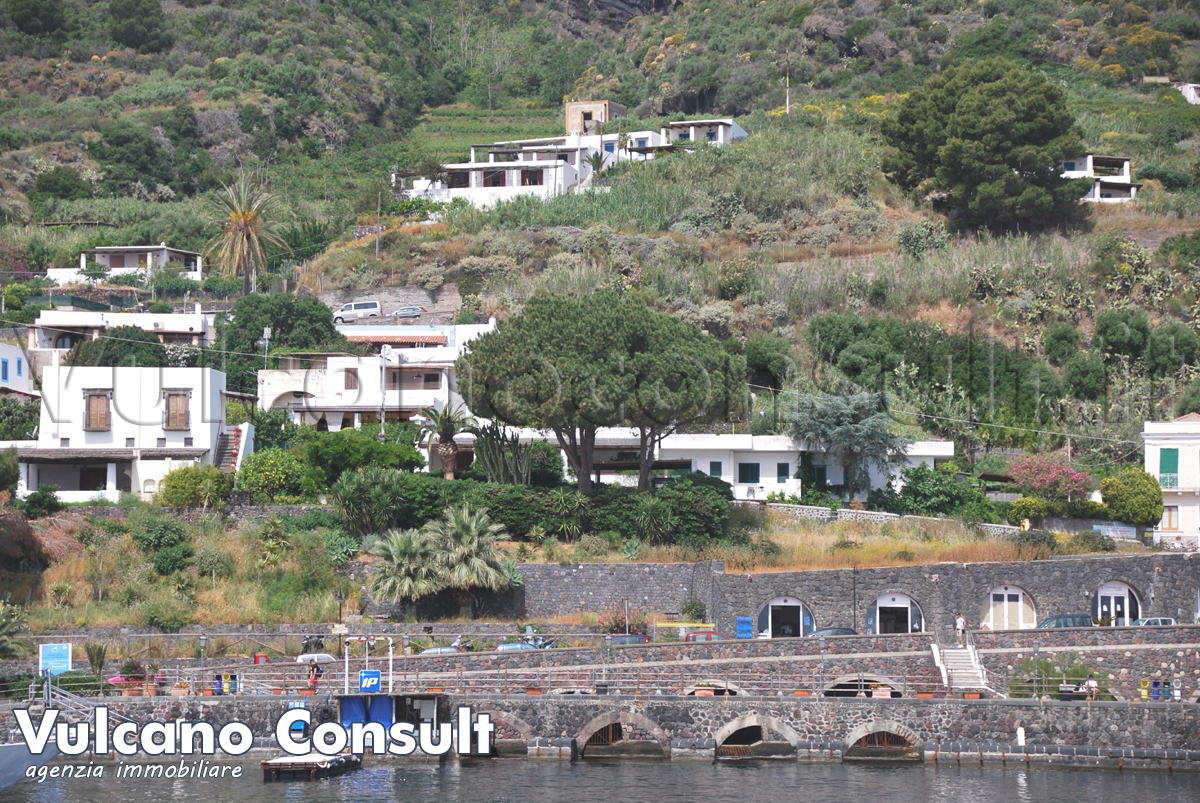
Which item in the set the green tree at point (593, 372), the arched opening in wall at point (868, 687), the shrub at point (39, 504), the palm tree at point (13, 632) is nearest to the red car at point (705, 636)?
the arched opening in wall at point (868, 687)

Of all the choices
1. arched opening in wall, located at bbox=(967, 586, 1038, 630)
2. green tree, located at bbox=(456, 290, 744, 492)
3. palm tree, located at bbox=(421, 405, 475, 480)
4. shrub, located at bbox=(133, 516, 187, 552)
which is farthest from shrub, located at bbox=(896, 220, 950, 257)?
shrub, located at bbox=(133, 516, 187, 552)

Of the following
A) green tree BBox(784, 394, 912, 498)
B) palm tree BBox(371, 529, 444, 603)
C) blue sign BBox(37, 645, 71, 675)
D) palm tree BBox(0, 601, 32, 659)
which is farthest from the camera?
green tree BBox(784, 394, 912, 498)

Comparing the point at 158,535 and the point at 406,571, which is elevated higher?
the point at 158,535

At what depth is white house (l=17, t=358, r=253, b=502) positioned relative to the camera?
5419cm

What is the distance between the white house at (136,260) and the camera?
83188 mm

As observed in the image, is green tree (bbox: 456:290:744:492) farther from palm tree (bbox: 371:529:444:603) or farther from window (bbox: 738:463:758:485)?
palm tree (bbox: 371:529:444:603)

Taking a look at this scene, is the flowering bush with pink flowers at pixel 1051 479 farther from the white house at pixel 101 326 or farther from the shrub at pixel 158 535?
the white house at pixel 101 326

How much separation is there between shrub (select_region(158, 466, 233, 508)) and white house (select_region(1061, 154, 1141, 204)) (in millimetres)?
52874

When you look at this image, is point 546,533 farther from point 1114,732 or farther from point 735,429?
point 1114,732

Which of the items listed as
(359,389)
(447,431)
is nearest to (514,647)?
(447,431)

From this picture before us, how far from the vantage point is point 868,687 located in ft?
130

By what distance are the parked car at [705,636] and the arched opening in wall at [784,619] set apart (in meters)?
1.93

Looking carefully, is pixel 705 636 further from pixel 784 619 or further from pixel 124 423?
pixel 124 423

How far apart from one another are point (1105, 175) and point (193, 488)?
5970 cm
